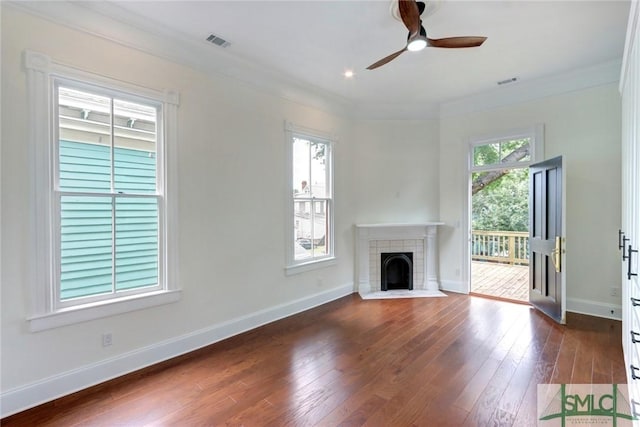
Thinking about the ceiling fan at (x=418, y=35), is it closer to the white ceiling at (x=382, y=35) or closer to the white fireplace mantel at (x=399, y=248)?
the white ceiling at (x=382, y=35)

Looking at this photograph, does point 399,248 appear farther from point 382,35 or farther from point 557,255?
point 382,35

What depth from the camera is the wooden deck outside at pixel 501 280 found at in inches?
197

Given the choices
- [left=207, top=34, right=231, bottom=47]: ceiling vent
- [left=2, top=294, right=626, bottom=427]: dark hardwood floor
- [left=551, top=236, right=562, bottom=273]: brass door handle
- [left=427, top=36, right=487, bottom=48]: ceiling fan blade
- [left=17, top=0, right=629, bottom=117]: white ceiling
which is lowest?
[left=2, top=294, right=626, bottom=427]: dark hardwood floor

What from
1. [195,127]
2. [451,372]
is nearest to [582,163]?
[451,372]

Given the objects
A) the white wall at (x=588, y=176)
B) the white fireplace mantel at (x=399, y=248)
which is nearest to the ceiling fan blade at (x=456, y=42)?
the white wall at (x=588, y=176)

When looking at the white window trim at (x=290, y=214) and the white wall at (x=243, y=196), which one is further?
the white window trim at (x=290, y=214)

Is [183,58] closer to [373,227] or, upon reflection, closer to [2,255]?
[2,255]

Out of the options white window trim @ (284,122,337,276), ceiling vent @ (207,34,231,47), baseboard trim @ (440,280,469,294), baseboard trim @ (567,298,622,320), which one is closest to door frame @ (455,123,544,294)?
baseboard trim @ (440,280,469,294)

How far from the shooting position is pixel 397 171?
5.20m

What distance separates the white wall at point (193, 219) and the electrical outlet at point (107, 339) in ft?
0.11

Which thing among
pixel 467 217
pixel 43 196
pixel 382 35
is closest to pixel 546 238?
pixel 467 217

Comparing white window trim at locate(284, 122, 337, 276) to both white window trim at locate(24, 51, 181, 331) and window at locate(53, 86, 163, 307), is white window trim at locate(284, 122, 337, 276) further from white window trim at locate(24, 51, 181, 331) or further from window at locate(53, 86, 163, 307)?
white window trim at locate(24, 51, 181, 331)

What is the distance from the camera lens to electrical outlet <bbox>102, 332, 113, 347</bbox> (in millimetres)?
2506

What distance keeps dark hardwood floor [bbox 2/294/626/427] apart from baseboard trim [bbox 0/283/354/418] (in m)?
0.07
